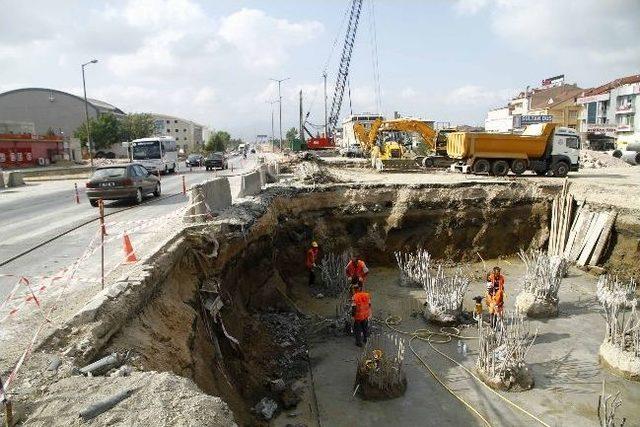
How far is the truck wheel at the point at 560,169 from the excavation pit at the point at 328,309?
15.6 ft

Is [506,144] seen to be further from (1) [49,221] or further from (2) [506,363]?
(1) [49,221]

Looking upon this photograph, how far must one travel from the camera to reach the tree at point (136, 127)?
69688 mm

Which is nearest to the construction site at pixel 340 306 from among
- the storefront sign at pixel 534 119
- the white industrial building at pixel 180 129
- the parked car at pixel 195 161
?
the parked car at pixel 195 161

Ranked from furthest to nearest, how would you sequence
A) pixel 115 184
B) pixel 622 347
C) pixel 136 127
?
pixel 136 127, pixel 115 184, pixel 622 347

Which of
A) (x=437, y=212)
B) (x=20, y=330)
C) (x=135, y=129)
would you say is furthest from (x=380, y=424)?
(x=135, y=129)

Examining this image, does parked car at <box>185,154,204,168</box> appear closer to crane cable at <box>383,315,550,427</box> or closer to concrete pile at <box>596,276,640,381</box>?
crane cable at <box>383,315,550,427</box>

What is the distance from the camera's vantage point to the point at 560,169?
2161 cm

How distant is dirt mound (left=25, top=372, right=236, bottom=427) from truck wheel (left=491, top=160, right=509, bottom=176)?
66.5ft

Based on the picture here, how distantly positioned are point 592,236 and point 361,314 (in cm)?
993

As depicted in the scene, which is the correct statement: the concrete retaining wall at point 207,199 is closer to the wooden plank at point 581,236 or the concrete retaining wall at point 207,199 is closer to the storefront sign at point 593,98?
the wooden plank at point 581,236

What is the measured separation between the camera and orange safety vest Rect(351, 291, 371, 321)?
1011 centimetres

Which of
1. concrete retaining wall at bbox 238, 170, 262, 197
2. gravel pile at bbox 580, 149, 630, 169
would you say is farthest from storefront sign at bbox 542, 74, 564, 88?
concrete retaining wall at bbox 238, 170, 262, 197

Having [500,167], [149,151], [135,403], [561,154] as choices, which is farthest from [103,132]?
[135,403]

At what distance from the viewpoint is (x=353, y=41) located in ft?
175
